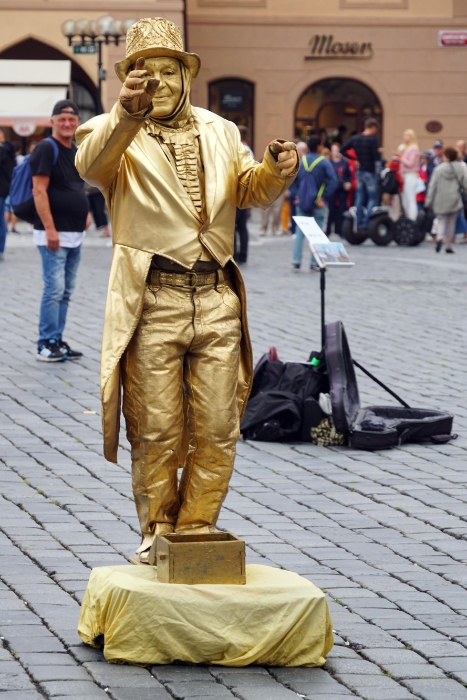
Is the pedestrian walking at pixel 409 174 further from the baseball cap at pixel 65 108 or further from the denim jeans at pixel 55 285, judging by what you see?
the baseball cap at pixel 65 108

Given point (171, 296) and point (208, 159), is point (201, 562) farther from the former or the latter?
point (208, 159)

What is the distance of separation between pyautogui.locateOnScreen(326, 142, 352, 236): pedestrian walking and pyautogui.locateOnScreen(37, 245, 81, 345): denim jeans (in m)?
12.3

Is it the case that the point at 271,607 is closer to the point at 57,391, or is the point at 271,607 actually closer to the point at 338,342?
the point at 338,342

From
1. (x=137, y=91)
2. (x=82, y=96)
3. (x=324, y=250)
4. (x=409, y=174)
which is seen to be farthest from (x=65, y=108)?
(x=82, y=96)

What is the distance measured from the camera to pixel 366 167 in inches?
857

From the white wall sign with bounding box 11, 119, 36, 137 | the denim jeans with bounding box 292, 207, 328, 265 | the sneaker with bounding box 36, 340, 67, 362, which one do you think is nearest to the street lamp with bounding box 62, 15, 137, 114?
the white wall sign with bounding box 11, 119, 36, 137

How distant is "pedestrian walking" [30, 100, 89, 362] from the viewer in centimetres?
943

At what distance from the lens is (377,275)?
54.4ft

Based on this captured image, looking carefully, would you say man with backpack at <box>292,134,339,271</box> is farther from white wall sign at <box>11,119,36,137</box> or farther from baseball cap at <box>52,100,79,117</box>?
white wall sign at <box>11,119,36,137</box>

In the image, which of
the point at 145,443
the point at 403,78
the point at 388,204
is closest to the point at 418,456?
the point at 145,443

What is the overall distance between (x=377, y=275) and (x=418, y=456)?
9.37 metres

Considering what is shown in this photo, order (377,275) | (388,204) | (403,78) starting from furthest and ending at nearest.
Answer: (403,78), (388,204), (377,275)

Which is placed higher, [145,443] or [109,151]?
[109,151]

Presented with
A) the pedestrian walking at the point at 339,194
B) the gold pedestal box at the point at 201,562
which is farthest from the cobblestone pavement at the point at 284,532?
the pedestrian walking at the point at 339,194
